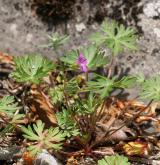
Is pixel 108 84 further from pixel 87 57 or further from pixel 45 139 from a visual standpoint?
pixel 45 139

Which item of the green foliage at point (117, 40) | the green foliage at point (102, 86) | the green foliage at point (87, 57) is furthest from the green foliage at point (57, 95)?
the green foliage at point (117, 40)

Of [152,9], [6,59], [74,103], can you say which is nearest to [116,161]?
[74,103]

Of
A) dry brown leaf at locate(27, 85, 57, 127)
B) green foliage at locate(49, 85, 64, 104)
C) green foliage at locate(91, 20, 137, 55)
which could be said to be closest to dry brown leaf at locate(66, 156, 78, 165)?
dry brown leaf at locate(27, 85, 57, 127)

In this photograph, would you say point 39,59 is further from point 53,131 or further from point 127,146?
point 127,146

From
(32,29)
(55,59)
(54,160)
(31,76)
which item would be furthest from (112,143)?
(32,29)

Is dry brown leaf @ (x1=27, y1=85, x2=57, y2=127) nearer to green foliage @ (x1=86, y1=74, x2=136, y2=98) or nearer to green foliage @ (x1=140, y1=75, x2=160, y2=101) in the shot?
green foliage @ (x1=86, y1=74, x2=136, y2=98)

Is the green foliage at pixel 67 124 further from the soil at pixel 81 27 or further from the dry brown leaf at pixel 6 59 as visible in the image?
the dry brown leaf at pixel 6 59
